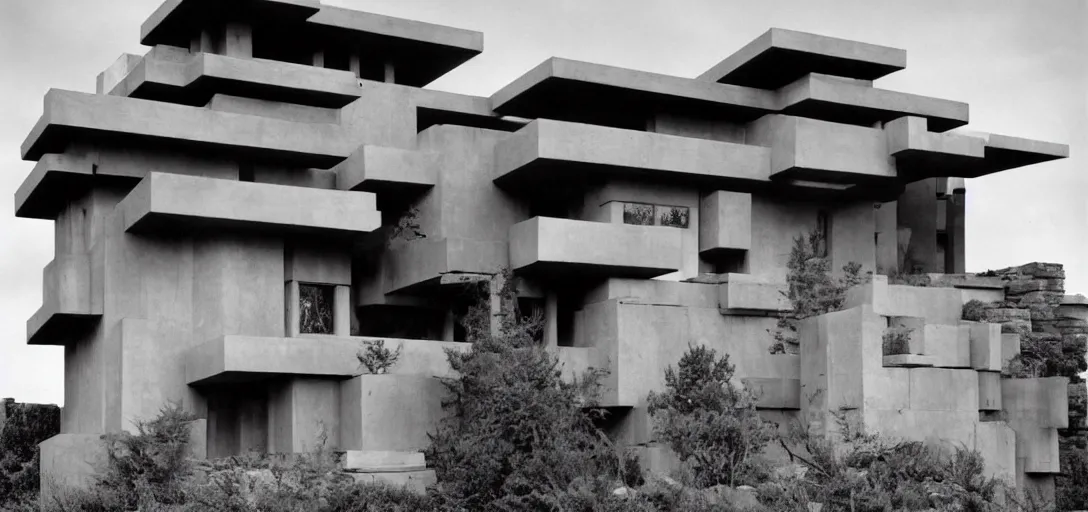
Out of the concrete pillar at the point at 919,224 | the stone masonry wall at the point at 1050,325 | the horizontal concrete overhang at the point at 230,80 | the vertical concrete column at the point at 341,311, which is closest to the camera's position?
the vertical concrete column at the point at 341,311

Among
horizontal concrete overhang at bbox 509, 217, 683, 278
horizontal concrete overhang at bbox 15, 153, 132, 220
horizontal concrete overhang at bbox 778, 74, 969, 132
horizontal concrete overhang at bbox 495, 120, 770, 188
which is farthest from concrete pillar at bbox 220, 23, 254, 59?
horizontal concrete overhang at bbox 778, 74, 969, 132

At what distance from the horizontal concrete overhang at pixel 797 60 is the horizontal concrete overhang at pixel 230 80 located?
955 cm

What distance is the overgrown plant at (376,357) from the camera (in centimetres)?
3294

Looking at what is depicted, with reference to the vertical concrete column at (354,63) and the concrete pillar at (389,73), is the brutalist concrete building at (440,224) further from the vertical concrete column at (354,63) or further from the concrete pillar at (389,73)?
the concrete pillar at (389,73)

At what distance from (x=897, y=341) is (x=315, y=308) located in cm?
1304

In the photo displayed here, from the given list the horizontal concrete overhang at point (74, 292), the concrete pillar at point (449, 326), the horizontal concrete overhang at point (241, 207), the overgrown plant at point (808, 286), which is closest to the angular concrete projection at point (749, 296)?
the overgrown plant at point (808, 286)

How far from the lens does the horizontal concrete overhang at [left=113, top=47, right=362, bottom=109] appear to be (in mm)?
36562

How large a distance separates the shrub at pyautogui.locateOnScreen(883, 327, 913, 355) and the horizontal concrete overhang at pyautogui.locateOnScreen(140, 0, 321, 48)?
1528 centimetres

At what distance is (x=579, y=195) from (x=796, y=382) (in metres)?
7.19

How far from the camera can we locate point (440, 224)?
37.2m

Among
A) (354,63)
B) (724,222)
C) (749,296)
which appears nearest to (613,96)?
(724,222)

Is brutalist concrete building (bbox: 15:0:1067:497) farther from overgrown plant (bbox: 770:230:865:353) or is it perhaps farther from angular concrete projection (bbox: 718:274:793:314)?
overgrown plant (bbox: 770:230:865:353)

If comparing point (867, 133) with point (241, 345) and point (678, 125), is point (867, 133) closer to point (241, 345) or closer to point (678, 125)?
point (678, 125)

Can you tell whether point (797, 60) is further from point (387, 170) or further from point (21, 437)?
point (21, 437)
